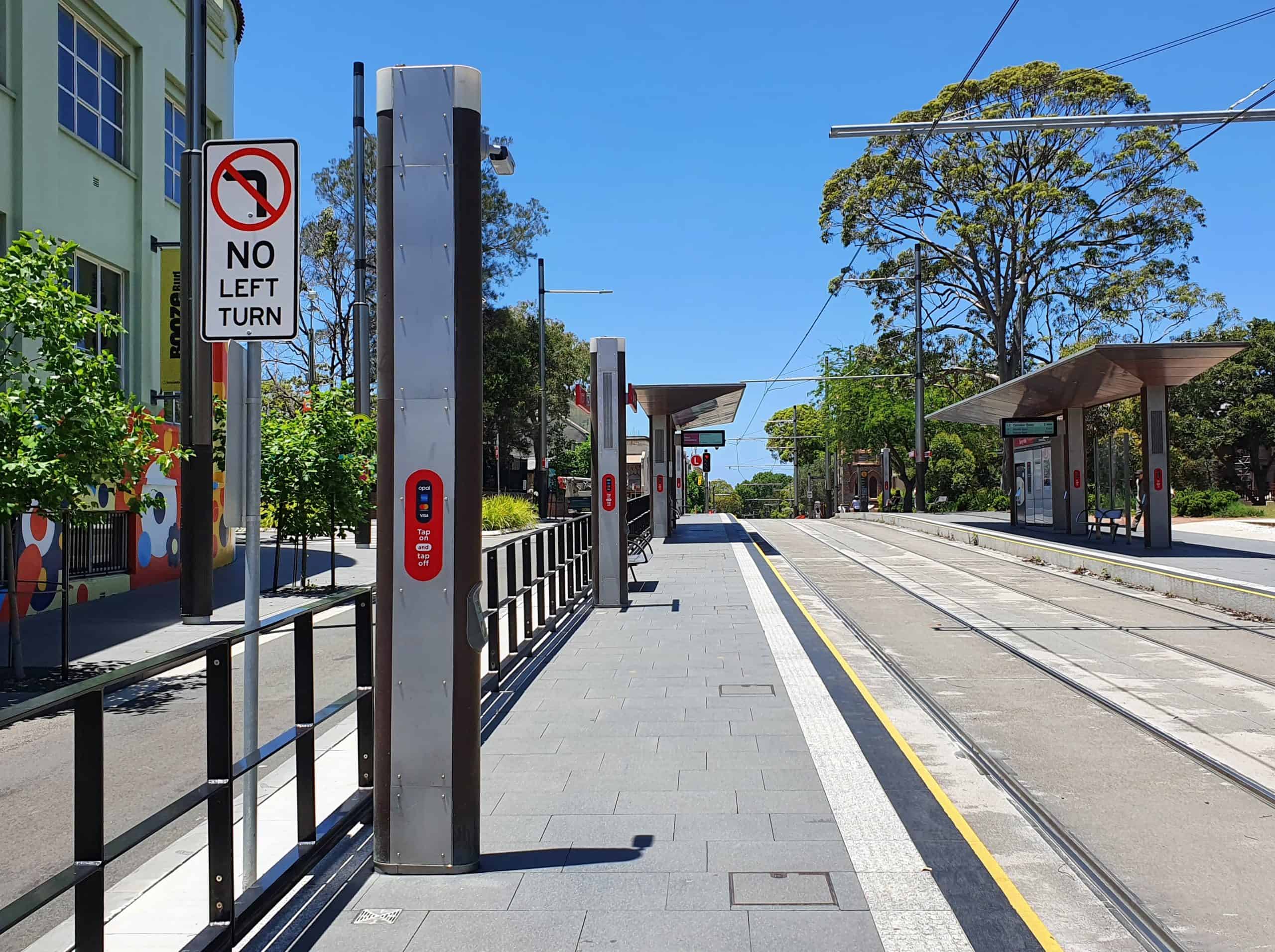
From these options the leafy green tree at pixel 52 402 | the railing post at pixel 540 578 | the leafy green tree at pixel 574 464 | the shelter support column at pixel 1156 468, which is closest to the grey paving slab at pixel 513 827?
the leafy green tree at pixel 52 402

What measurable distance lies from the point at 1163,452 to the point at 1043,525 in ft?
28.0

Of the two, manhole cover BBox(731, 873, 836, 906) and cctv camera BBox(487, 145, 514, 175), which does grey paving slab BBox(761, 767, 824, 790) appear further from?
cctv camera BBox(487, 145, 514, 175)

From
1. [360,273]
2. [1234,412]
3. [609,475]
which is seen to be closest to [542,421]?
[360,273]

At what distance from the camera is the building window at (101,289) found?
16984 millimetres

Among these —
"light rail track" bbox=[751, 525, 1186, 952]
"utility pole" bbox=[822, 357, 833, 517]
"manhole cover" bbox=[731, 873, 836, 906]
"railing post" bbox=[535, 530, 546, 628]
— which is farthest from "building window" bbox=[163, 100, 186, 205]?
"utility pole" bbox=[822, 357, 833, 517]

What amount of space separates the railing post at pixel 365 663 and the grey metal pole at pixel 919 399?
40.4 m

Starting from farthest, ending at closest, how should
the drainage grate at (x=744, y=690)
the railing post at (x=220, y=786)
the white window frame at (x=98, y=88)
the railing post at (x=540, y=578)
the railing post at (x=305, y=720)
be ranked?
the white window frame at (x=98, y=88) → the railing post at (x=540, y=578) → the drainage grate at (x=744, y=690) → the railing post at (x=305, y=720) → the railing post at (x=220, y=786)

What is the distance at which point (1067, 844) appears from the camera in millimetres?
5137

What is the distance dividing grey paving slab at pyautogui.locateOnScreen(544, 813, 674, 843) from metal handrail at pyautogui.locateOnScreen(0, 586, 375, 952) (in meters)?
0.97

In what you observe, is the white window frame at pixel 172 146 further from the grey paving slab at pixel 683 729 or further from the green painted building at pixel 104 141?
the grey paving slab at pixel 683 729

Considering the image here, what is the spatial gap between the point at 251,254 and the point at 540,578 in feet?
25.9

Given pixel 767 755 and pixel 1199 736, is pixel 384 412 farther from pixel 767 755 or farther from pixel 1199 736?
pixel 1199 736

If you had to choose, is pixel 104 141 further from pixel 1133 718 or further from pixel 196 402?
pixel 1133 718

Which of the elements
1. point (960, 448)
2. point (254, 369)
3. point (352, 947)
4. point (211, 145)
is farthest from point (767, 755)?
point (960, 448)
